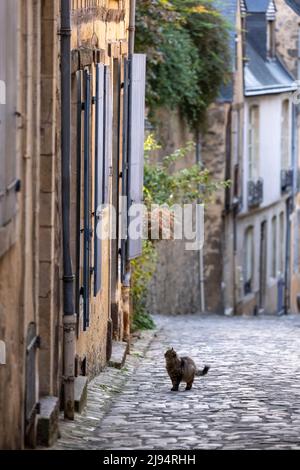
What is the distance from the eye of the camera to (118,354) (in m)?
13.8

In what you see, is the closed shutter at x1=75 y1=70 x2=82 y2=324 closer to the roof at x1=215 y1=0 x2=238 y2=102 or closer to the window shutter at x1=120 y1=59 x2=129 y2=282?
the window shutter at x1=120 y1=59 x2=129 y2=282

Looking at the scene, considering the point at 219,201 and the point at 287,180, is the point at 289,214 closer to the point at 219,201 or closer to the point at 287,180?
the point at 287,180

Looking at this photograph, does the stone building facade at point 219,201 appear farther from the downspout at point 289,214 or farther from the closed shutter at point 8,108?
the closed shutter at point 8,108

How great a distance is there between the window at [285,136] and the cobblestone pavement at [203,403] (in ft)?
63.6

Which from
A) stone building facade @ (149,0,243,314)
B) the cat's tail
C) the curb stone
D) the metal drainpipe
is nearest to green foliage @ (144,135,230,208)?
the curb stone

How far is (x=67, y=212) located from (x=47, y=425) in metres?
1.83

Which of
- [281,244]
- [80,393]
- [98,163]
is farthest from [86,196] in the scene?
[281,244]

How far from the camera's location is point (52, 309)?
29.1ft

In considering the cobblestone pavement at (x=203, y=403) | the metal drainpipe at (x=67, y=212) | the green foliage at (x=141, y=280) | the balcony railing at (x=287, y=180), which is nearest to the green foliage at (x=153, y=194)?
the green foliage at (x=141, y=280)

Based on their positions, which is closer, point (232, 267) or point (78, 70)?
point (78, 70)

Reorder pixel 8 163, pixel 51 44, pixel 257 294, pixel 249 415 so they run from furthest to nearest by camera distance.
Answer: pixel 257 294, pixel 249 415, pixel 51 44, pixel 8 163
